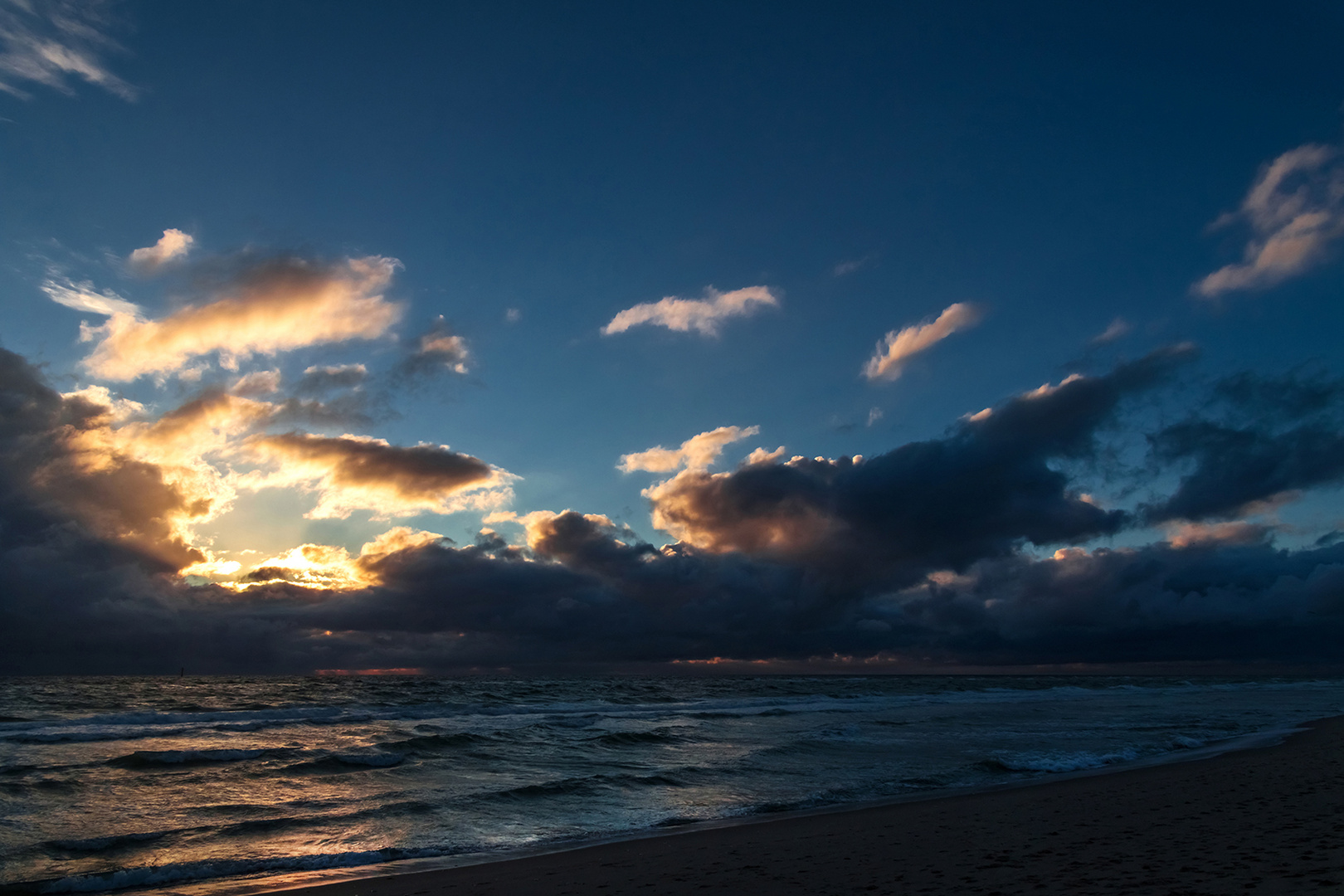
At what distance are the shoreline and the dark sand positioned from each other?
6cm

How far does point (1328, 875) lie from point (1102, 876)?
233 cm

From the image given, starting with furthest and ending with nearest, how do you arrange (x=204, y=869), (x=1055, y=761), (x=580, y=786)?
(x=1055, y=761), (x=580, y=786), (x=204, y=869)

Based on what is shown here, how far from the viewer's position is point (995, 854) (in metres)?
11.3

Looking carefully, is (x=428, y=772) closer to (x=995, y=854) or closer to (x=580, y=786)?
(x=580, y=786)

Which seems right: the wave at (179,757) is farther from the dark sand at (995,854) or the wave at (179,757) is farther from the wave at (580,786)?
the dark sand at (995,854)

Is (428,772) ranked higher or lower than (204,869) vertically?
lower

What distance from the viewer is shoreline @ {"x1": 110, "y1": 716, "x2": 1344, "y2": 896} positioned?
36.1 ft

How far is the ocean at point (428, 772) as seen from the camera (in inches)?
564

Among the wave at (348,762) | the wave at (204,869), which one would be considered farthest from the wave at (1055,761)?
the wave at (348,762)

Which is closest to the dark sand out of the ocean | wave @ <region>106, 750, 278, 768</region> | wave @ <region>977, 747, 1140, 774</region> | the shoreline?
the shoreline

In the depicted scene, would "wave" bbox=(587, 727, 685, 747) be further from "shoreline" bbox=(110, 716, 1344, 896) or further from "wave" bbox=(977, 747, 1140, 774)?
"shoreline" bbox=(110, 716, 1344, 896)

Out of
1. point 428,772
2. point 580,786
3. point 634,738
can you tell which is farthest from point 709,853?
point 634,738

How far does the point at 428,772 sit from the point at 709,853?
1490 centimetres

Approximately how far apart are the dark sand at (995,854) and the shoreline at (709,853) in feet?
0.19
